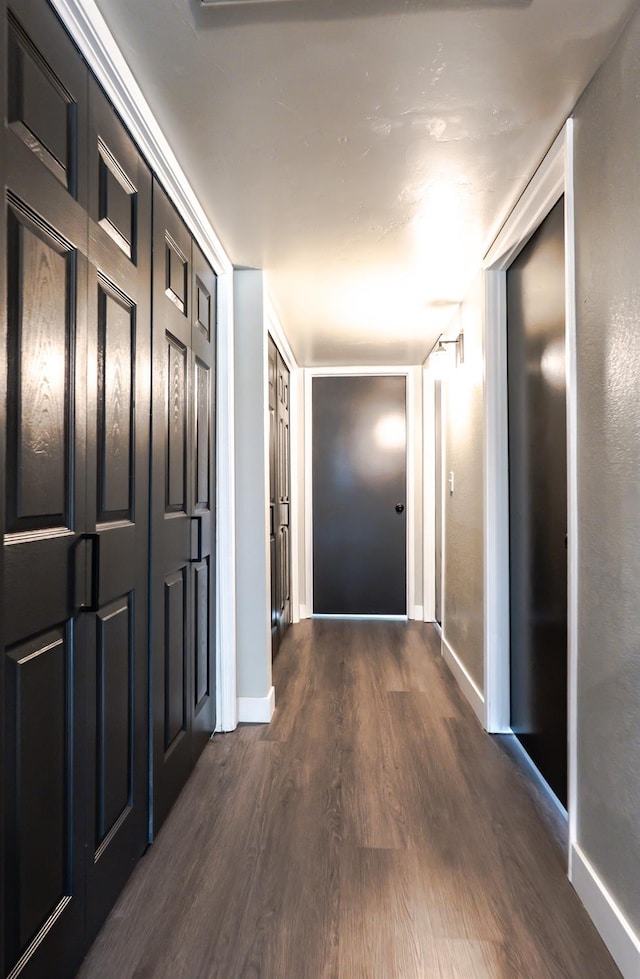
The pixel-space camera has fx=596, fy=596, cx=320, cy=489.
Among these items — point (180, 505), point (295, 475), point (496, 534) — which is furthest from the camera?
point (295, 475)

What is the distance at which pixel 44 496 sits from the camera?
3.84 ft

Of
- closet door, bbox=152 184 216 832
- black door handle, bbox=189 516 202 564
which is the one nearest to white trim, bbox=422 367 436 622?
closet door, bbox=152 184 216 832

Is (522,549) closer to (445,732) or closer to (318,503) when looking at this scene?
(445,732)

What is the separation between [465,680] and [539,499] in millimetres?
1365

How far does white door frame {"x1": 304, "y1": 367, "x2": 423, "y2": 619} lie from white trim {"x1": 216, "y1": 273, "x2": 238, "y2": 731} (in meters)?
2.42

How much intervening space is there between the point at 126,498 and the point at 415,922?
133 centimetres

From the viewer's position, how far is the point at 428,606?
5.08 meters

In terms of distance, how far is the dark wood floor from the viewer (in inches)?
54.9

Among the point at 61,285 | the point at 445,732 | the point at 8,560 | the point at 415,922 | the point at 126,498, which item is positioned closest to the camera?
the point at 8,560

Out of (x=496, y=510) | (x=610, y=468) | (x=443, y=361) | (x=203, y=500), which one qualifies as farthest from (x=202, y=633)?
(x=443, y=361)

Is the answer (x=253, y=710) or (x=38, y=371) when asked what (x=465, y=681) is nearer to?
Answer: (x=253, y=710)

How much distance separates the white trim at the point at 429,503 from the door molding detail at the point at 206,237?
102 inches

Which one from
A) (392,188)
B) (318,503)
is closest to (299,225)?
(392,188)

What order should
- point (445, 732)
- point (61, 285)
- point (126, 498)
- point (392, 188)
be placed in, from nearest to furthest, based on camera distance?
point (61, 285)
point (126, 498)
point (392, 188)
point (445, 732)
